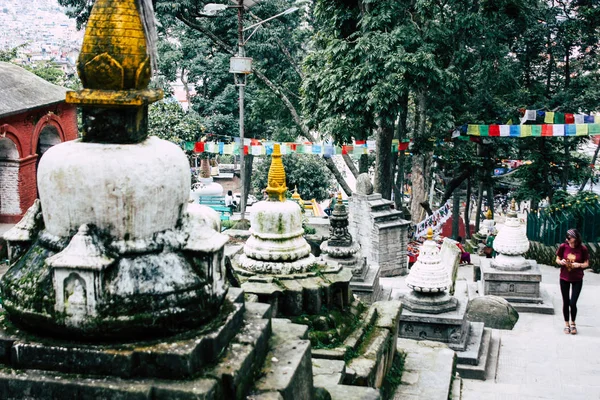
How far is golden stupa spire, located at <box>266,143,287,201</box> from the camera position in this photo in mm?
7691

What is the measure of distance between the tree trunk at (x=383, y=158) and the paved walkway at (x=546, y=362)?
33.2ft

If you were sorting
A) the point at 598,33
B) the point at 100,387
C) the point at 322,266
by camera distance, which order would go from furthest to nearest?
the point at 598,33, the point at 322,266, the point at 100,387

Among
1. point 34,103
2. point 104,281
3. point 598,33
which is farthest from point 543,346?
point 598,33

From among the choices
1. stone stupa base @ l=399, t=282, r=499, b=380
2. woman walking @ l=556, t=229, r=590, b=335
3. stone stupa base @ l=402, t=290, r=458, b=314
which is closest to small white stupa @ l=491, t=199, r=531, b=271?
woman walking @ l=556, t=229, r=590, b=335

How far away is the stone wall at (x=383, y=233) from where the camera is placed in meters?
17.8

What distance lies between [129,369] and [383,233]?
13.9 meters

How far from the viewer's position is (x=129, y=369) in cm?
423

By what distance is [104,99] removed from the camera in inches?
179

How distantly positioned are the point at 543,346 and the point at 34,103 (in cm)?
1466

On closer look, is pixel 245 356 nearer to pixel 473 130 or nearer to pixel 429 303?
pixel 429 303

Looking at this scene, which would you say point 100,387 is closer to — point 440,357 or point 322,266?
point 322,266

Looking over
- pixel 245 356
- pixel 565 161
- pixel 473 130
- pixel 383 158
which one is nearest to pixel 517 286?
pixel 245 356

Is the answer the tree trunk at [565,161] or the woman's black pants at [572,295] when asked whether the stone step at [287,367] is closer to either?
the woman's black pants at [572,295]

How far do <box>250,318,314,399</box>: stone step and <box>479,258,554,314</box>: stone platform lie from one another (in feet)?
24.5
